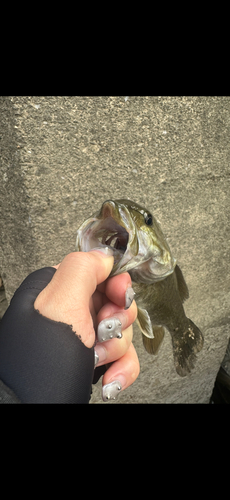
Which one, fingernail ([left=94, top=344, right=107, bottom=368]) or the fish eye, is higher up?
the fish eye

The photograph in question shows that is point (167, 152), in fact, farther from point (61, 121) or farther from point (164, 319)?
point (164, 319)

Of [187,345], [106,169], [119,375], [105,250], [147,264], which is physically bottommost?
[187,345]

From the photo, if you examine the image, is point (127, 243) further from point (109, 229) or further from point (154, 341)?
point (154, 341)

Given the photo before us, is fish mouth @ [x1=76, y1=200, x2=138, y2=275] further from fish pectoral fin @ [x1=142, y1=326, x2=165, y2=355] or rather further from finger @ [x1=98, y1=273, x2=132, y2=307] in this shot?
fish pectoral fin @ [x1=142, y1=326, x2=165, y2=355]

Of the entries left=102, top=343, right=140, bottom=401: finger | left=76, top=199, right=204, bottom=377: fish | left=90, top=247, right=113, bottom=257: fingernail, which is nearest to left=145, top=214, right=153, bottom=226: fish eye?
left=76, top=199, right=204, bottom=377: fish

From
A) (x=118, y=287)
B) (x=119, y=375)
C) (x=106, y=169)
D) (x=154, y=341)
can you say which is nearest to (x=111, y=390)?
(x=119, y=375)

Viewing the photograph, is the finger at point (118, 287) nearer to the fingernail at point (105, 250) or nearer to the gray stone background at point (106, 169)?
the fingernail at point (105, 250)

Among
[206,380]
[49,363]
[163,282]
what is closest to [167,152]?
[163,282]
